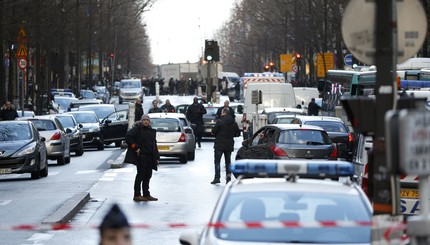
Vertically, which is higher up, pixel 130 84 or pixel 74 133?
pixel 130 84

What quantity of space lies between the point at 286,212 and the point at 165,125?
28.3 meters

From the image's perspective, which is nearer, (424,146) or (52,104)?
(424,146)

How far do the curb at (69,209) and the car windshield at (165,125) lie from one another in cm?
1394

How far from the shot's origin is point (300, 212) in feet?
36.3

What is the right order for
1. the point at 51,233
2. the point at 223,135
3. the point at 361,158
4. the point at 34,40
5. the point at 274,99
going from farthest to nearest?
the point at 34,40 → the point at 274,99 → the point at 223,135 → the point at 361,158 → the point at 51,233

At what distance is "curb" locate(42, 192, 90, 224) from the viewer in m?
20.4

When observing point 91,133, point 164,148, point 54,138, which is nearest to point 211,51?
point 91,133

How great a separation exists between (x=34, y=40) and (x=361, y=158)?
140 feet

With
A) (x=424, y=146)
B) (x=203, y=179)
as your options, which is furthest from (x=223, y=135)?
(x=424, y=146)

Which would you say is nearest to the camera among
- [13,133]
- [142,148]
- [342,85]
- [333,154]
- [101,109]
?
[142,148]

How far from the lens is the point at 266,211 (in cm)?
1109

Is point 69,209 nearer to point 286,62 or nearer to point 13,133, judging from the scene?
point 13,133

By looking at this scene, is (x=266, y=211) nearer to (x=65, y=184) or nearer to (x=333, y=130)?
(x=65, y=184)

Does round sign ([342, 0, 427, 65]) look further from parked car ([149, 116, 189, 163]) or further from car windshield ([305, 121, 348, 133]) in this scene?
Answer: parked car ([149, 116, 189, 163])
